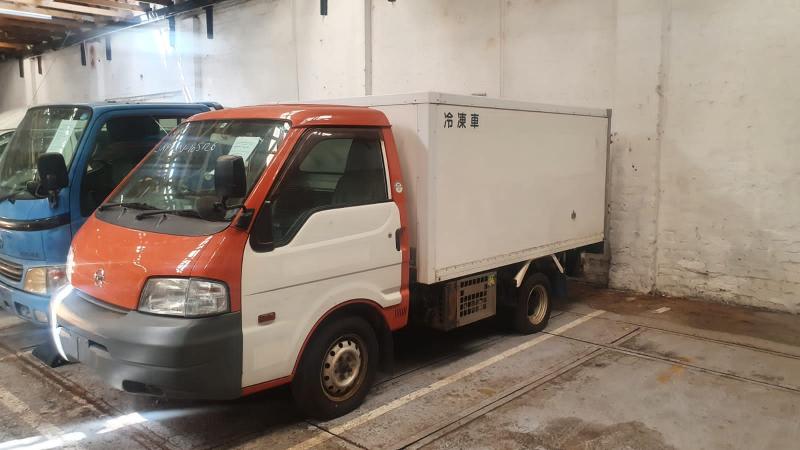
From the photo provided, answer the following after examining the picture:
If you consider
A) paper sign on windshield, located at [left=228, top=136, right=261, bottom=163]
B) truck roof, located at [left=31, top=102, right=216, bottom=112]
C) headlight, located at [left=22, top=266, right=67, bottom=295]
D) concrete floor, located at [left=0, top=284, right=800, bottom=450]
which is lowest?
concrete floor, located at [left=0, top=284, right=800, bottom=450]

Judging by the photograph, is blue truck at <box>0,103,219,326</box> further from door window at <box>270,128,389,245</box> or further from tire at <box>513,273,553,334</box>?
tire at <box>513,273,553,334</box>

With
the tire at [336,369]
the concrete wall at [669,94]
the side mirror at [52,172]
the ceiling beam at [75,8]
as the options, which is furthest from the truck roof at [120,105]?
the ceiling beam at [75,8]

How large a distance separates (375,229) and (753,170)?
15.8 feet

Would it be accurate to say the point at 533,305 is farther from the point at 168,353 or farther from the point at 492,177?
the point at 168,353

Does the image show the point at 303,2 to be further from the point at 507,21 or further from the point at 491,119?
the point at 491,119

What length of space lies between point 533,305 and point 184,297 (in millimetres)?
3733

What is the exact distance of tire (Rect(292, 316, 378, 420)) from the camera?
3.78 m

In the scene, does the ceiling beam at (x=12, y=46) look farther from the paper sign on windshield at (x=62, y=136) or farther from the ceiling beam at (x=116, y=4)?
the paper sign on windshield at (x=62, y=136)

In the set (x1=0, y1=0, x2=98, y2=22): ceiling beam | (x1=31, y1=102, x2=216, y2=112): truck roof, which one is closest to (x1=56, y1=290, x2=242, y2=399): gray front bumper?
(x1=31, y1=102, x2=216, y2=112): truck roof

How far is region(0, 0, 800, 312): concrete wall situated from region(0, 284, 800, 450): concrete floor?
4.34 ft

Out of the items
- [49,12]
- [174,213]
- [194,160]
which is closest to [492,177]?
[194,160]

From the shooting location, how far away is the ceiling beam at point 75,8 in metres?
11.8

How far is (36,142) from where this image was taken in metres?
5.51

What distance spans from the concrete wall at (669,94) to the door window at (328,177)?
4494 mm
